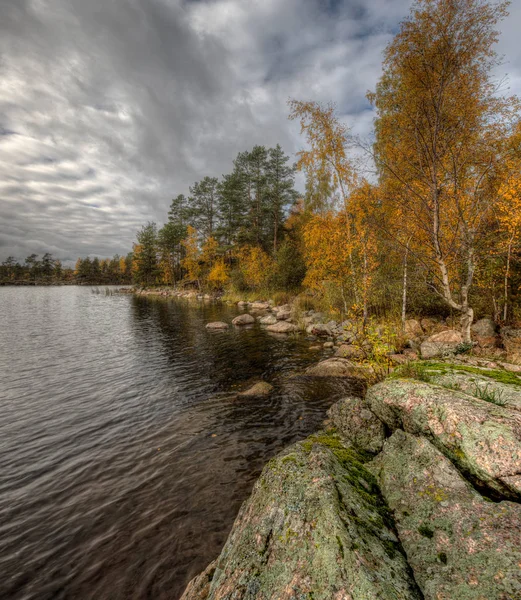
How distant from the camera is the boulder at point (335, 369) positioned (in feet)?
35.1

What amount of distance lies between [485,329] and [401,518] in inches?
484

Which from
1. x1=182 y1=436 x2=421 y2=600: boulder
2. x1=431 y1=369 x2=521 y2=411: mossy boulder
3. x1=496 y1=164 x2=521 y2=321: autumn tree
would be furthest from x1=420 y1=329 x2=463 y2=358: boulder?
x1=182 y1=436 x2=421 y2=600: boulder

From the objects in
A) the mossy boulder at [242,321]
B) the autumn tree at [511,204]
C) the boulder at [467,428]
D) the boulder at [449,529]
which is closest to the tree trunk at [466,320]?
the autumn tree at [511,204]

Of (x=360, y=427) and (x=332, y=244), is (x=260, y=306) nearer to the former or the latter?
(x=332, y=244)

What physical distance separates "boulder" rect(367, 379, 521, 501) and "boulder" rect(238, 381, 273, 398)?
5.24 meters

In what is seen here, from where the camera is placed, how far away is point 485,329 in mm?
11781

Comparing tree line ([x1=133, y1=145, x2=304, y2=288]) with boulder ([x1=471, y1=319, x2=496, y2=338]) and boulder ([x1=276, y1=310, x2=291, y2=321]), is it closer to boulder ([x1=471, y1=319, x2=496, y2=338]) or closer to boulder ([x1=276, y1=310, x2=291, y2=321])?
boulder ([x1=276, y1=310, x2=291, y2=321])

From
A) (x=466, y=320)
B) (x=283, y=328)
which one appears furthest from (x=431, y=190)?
(x=283, y=328)

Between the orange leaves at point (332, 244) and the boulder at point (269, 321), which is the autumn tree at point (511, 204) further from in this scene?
the boulder at point (269, 321)

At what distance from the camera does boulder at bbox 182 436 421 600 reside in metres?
2.11

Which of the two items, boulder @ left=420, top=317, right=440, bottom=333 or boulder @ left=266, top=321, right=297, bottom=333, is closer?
boulder @ left=420, top=317, right=440, bottom=333

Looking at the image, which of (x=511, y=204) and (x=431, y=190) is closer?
(x=431, y=190)

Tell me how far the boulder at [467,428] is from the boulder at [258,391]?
5.24 meters

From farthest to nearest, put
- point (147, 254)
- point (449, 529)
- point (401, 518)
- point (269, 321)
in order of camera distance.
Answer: point (147, 254), point (269, 321), point (401, 518), point (449, 529)
